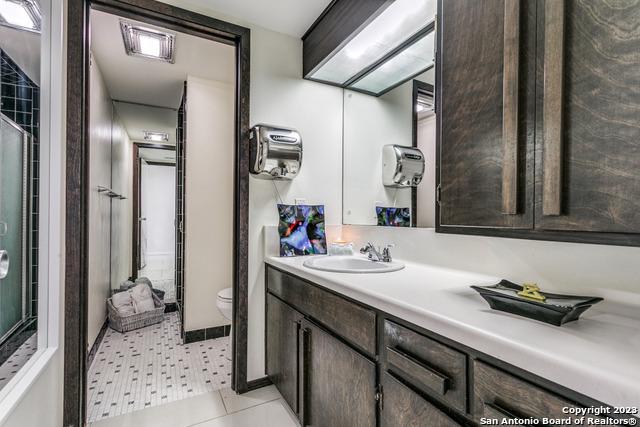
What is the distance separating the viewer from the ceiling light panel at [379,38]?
148cm

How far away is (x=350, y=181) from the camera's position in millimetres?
2250

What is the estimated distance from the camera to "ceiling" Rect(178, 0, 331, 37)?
5.94ft

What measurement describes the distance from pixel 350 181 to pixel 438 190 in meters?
1.14

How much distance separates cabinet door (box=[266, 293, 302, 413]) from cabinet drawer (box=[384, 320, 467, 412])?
2.23 ft

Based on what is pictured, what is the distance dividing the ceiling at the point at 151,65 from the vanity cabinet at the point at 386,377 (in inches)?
70.9

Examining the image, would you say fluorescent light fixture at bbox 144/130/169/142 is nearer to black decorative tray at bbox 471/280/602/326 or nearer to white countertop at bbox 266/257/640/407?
white countertop at bbox 266/257/640/407

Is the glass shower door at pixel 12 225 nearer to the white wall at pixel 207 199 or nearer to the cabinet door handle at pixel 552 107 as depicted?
the white wall at pixel 207 199

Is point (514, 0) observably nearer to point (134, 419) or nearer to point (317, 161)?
point (317, 161)

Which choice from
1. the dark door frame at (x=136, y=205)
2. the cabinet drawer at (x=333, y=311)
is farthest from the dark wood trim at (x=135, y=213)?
the cabinet drawer at (x=333, y=311)

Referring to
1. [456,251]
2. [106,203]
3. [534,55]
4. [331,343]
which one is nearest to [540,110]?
[534,55]

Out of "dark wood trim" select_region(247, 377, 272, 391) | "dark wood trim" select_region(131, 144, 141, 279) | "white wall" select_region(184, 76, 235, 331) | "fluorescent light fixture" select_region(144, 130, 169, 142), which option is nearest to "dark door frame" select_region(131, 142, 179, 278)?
"dark wood trim" select_region(131, 144, 141, 279)

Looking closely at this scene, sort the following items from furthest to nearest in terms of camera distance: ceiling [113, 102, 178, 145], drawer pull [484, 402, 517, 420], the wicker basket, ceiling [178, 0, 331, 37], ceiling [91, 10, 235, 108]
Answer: ceiling [113, 102, 178, 145]
the wicker basket
ceiling [91, 10, 235, 108]
ceiling [178, 0, 331, 37]
drawer pull [484, 402, 517, 420]

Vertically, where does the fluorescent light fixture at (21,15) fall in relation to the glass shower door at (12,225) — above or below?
above

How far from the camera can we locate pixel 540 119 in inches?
31.6
